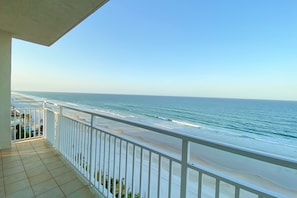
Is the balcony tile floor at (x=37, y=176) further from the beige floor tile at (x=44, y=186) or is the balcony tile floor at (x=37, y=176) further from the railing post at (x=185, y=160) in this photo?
A: the railing post at (x=185, y=160)

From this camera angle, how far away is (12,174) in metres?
2.36

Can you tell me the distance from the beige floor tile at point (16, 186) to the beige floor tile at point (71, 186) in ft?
1.54

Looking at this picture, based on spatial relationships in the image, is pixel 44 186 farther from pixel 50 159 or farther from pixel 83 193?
pixel 50 159

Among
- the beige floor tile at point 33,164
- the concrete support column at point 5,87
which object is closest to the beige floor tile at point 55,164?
the beige floor tile at point 33,164

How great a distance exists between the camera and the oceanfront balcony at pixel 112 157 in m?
0.89

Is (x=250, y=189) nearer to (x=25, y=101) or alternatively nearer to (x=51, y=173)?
(x=51, y=173)

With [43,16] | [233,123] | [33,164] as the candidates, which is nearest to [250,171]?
[33,164]

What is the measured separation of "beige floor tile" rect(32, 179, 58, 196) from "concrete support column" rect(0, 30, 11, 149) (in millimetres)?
1940

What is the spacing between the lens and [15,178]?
7.43 ft

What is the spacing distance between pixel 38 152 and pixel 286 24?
47.6 feet

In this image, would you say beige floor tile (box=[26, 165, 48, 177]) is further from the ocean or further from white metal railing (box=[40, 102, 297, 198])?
the ocean

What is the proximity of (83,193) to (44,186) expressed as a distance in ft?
1.82

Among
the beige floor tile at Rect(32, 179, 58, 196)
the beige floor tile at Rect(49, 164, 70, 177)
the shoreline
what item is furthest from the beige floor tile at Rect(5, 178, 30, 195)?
the shoreline

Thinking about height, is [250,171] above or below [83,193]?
below
